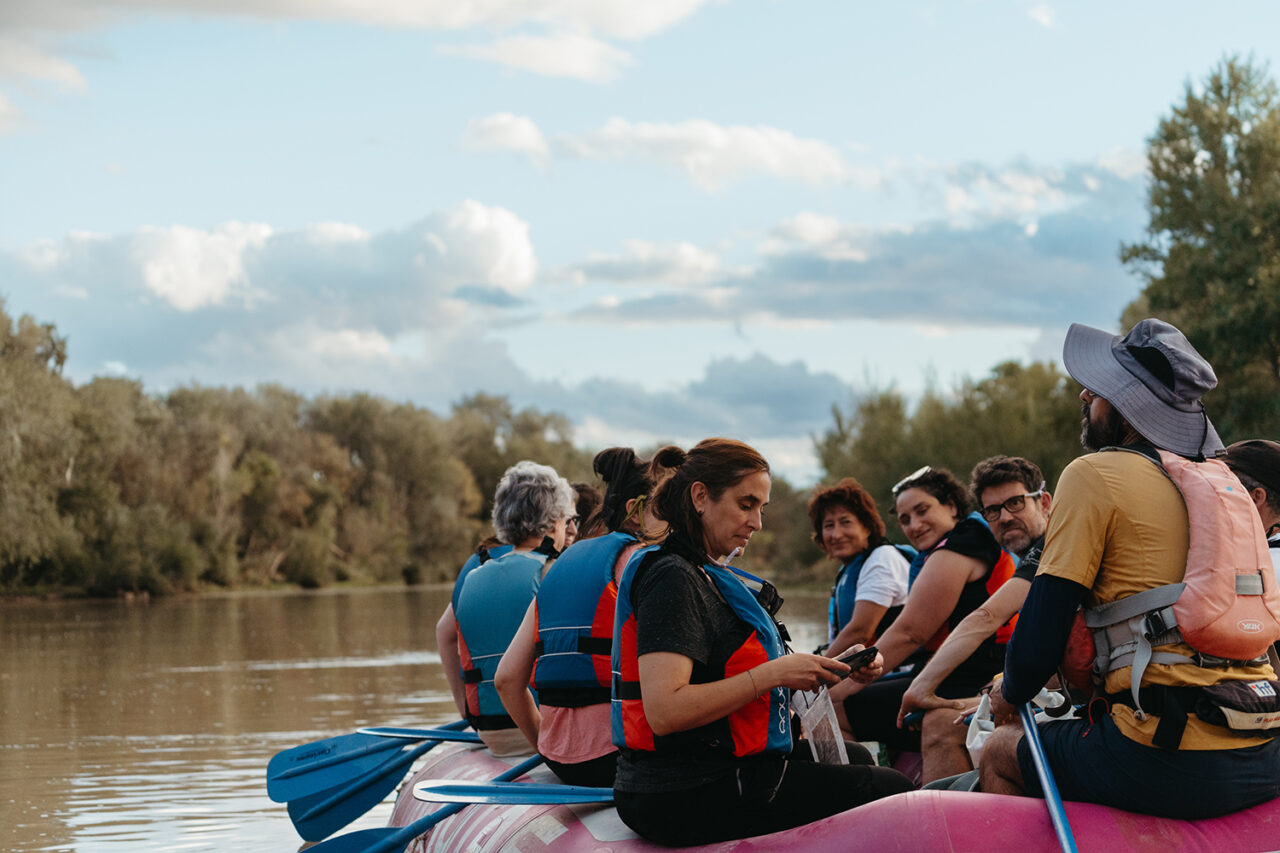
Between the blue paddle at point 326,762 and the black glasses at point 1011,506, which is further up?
the black glasses at point 1011,506

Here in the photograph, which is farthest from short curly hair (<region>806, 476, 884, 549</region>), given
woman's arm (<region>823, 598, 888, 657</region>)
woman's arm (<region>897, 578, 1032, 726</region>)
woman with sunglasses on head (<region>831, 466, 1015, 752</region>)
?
woman's arm (<region>897, 578, 1032, 726</region>)

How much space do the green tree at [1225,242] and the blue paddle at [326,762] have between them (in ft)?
74.4

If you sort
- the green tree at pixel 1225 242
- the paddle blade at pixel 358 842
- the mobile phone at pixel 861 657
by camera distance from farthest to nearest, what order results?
the green tree at pixel 1225 242
the paddle blade at pixel 358 842
the mobile phone at pixel 861 657

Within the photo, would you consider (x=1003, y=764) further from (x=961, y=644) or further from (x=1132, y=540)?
(x=961, y=644)

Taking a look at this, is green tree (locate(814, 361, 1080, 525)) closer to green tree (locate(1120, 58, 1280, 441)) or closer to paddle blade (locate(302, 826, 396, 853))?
green tree (locate(1120, 58, 1280, 441))

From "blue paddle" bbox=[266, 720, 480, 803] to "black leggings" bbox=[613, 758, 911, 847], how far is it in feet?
11.0

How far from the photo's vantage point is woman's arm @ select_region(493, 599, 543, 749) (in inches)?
186

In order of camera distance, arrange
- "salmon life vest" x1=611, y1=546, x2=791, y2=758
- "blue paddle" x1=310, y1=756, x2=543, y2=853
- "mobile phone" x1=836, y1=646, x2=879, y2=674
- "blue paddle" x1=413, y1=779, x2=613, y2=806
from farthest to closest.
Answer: "blue paddle" x1=310, y1=756, x2=543, y2=853, "blue paddle" x1=413, y1=779, x2=613, y2=806, "mobile phone" x1=836, y1=646, x2=879, y2=674, "salmon life vest" x1=611, y1=546, x2=791, y2=758

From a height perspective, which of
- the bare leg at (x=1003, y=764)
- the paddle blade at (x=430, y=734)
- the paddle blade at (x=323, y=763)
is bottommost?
the paddle blade at (x=323, y=763)

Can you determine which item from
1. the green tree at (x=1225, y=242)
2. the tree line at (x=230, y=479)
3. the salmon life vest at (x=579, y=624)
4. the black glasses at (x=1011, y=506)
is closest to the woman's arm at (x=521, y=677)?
the salmon life vest at (x=579, y=624)

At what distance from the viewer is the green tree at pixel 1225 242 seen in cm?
2661

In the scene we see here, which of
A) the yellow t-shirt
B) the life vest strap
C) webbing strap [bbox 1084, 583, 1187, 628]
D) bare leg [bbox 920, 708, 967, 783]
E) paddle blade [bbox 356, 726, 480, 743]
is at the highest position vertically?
the yellow t-shirt

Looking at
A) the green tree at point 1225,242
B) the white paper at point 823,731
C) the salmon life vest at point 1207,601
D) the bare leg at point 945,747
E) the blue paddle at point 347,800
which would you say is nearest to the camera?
the salmon life vest at point 1207,601

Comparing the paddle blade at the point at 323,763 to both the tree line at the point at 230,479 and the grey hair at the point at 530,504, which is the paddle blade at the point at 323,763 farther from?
the tree line at the point at 230,479
